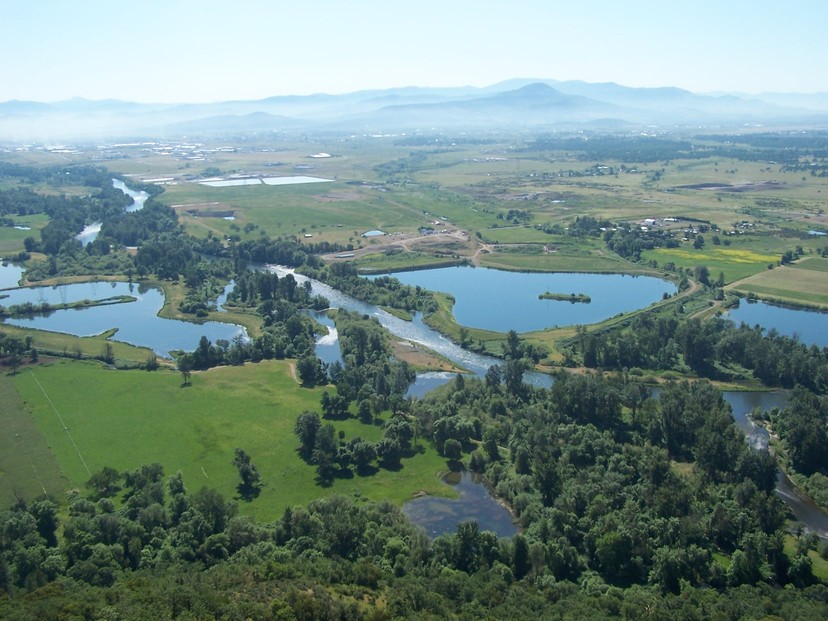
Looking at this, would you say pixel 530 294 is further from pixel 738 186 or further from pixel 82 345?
pixel 738 186

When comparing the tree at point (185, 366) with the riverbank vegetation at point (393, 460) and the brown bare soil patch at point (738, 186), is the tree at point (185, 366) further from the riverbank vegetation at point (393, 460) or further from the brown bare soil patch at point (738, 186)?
the brown bare soil patch at point (738, 186)

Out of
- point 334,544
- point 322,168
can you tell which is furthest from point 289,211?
point 334,544

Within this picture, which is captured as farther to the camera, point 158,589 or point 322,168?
point 322,168

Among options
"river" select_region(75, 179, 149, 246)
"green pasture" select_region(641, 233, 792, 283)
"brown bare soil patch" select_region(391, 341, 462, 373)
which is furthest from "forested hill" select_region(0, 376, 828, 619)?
"river" select_region(75, 179, 149, 246)

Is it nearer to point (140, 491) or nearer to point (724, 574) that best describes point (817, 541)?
point (724, 574)

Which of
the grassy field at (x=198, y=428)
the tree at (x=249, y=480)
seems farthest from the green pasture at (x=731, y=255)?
the tree at (x=249, y=480)

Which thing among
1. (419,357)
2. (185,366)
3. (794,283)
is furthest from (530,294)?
(185,366)

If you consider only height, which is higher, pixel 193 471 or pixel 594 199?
pixel 594 199
